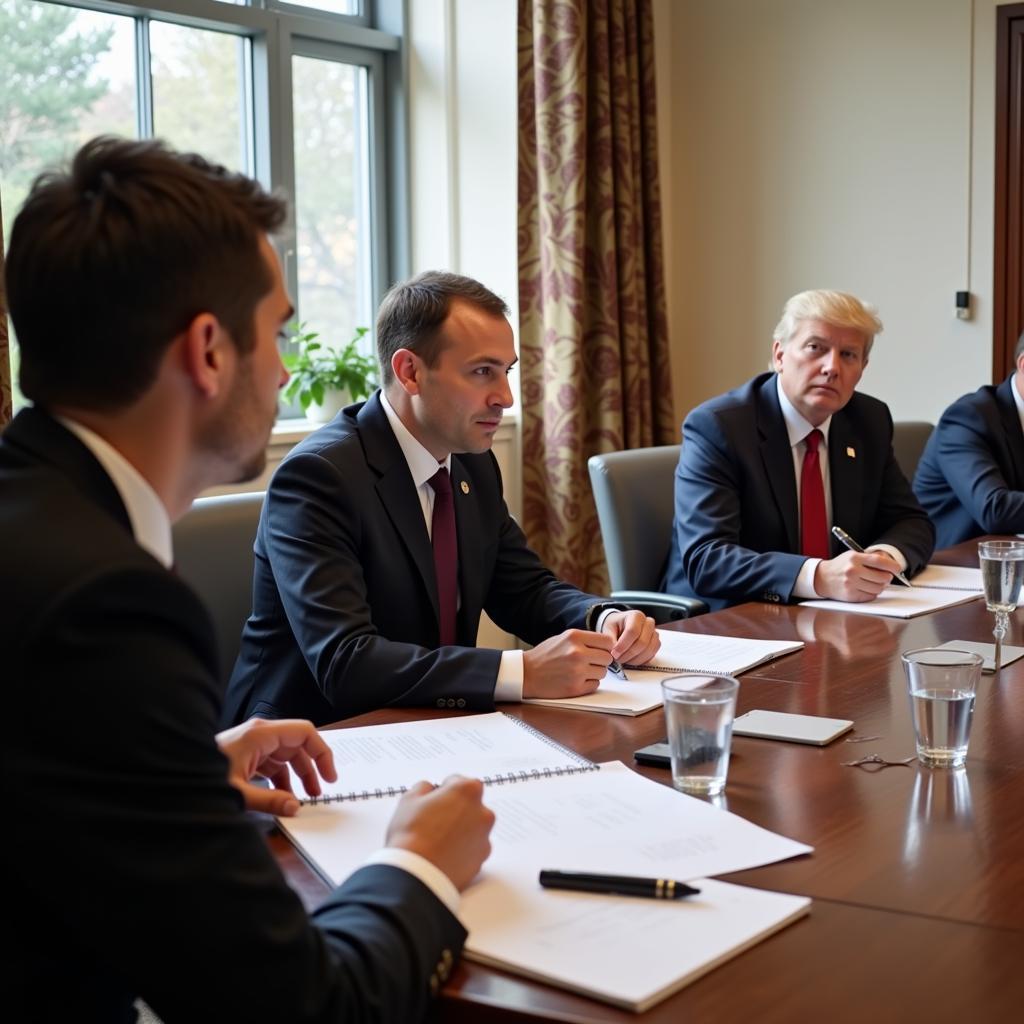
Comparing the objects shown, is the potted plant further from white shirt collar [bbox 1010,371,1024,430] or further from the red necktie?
white shirt collar [bbox 1010,371,1024,430]

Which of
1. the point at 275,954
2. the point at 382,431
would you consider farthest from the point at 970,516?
the point at 275,954

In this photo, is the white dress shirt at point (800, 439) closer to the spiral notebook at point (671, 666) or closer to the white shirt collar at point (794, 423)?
the white shirt collar at point (794, 423)

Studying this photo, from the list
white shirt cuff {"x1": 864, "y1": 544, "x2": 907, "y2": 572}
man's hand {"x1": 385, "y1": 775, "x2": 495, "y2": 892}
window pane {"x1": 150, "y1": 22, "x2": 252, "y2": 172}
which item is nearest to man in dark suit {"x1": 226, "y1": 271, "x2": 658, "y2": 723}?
man's hand {"x1": 385, "y1": 775, "x2": 495, "y2": 892}

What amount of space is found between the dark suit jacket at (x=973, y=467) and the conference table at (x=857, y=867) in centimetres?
173

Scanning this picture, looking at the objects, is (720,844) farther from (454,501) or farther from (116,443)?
(454,501)

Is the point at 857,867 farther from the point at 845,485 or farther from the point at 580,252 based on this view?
the point at 580,252

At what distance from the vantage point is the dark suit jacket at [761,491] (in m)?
3.12

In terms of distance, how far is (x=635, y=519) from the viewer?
10.9ft

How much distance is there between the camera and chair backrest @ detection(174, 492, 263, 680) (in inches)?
88.9

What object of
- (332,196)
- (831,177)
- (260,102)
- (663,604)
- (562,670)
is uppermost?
(260,102)

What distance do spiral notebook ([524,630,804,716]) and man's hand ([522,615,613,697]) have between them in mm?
14

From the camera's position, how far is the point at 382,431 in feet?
7.86

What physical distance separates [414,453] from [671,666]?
619 mm

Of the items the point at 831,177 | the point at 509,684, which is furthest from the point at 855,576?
the point at 831,177
